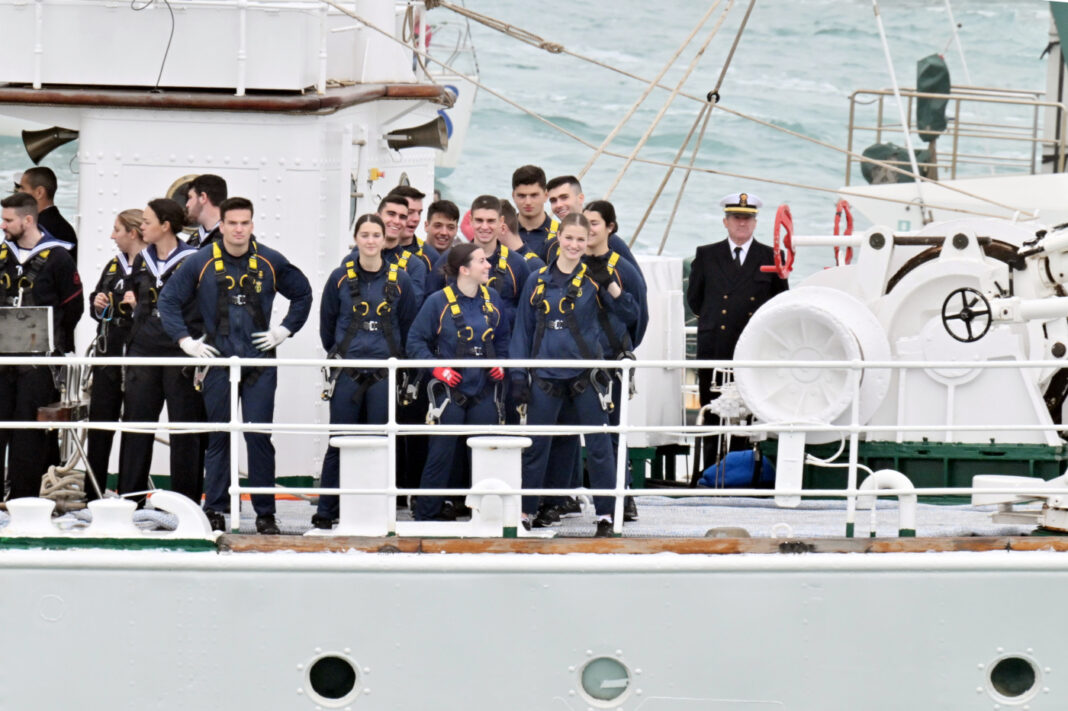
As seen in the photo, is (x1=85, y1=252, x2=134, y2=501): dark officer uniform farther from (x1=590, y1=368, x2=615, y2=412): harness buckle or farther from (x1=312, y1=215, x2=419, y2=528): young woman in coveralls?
(x1=590, y1=368, x2=615, y2=412): harness buckle

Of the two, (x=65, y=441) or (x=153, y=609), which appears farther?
(x=65, y=441)

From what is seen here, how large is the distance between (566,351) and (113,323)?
272 centimetres

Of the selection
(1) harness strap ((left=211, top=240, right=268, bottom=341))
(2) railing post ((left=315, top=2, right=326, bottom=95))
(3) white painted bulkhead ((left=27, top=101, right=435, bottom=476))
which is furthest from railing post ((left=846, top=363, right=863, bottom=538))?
(2) railing post ((left=315, top=2, right=326, bottom=95))

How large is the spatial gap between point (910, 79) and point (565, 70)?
10.8m

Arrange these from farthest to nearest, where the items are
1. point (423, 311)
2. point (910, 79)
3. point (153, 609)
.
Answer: point (910, 79)
point (423, 311)
point (153, 609)

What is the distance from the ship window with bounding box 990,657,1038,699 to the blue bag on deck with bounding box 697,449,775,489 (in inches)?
105

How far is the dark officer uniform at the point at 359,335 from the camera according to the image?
332 inches

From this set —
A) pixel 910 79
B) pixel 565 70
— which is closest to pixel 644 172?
pixel 565 70

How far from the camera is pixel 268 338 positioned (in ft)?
27.5

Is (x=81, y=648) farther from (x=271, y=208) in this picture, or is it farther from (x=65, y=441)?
(x=271, y=208)

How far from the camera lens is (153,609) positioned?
769 centimetres

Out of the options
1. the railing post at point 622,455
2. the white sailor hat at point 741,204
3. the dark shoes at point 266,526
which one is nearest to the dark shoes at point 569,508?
the railing post at point 622,455

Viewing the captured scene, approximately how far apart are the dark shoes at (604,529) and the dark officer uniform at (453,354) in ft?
2.68

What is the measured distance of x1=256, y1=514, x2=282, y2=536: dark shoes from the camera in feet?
27.1
